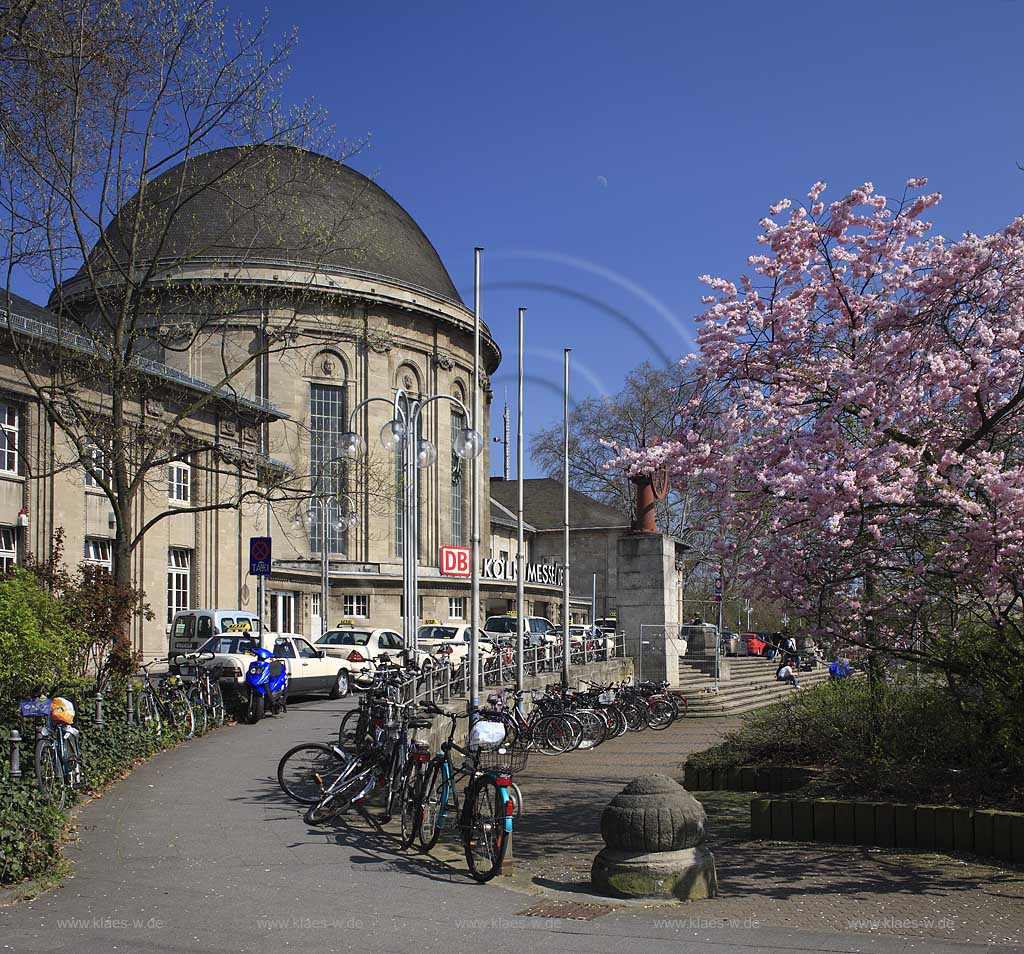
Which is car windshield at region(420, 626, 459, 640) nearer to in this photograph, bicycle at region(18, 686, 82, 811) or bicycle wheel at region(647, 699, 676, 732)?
bicycle wheel at region(647, 699, 676, 732)

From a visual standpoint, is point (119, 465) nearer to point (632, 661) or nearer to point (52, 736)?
point (52, 736)

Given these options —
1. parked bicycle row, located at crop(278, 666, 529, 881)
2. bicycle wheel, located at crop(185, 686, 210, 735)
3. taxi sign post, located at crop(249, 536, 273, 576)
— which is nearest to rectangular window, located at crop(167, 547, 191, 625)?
taxi sign post, located at crop(249, 536, 273, 576)

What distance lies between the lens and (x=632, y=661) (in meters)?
34.7

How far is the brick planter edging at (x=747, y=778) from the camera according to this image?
14.6 metres

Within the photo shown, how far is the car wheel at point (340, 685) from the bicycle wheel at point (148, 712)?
36.8 ft

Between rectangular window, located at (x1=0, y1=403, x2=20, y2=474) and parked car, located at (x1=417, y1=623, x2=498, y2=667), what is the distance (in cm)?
1224

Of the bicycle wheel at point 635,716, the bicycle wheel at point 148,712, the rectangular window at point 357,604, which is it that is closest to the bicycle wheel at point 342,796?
the bicycle wheel at point 148,712

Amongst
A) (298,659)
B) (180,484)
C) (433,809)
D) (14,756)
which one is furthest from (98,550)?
(433,809)

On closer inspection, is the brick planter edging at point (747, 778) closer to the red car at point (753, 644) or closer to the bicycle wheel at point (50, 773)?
the bicycle wheel at point (50, 773)

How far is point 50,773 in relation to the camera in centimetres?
1172

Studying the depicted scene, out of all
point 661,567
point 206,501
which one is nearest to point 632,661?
point 661,567

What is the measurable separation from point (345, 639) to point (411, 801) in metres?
22.7

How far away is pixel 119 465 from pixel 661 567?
60.4 feet

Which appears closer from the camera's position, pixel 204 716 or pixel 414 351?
pixel 204 716
